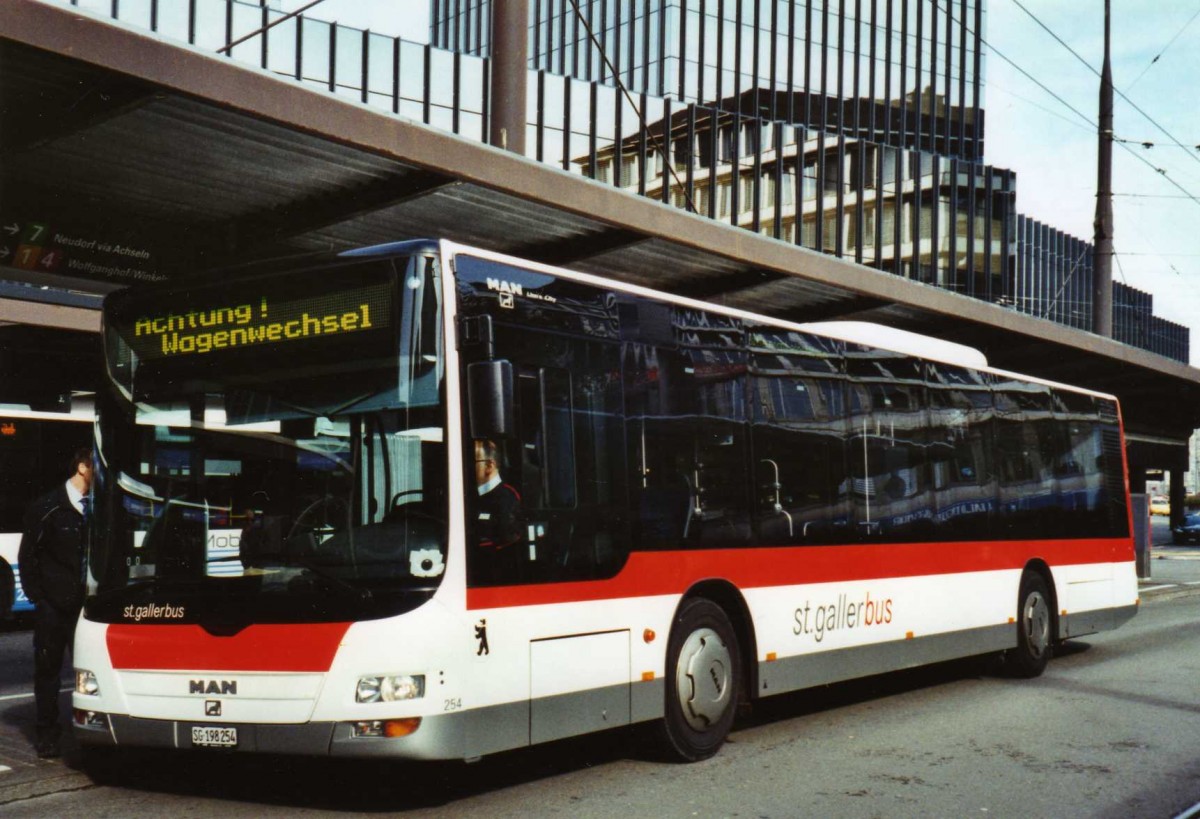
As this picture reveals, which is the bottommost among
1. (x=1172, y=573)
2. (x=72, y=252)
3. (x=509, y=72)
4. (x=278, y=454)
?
(x=1172, y=573)

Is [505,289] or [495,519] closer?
[495,519]

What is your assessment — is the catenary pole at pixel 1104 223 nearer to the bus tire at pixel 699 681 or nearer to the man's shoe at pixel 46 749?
the bus tire at pixel 699 681

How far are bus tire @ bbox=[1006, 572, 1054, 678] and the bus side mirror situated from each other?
7.42 meters

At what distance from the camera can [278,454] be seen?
6.68 m

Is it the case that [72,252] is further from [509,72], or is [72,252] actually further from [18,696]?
[509,72]

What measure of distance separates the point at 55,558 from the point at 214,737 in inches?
76.7

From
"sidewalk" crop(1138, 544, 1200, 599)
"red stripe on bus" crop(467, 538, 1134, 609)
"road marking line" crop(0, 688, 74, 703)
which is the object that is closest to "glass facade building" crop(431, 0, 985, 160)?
"sidewalk" crop(1138, 544, 1200, 599)

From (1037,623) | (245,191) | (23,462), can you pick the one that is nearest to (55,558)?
(245,191)

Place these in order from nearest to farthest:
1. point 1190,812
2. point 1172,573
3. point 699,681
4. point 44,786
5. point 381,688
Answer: point 381,688
point 1190,812
point 44,786
point 699,681
point 1172,573

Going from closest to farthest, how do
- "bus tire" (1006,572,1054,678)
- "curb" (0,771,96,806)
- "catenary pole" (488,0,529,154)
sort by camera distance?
"curb" (0,771,96,806), "bus tire" (1006,572,1054,678), "catenary pole" (488,0,529,154)

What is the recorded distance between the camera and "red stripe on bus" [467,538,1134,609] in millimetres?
7246

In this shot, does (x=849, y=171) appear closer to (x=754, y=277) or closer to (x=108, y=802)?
(x=754, y=277)

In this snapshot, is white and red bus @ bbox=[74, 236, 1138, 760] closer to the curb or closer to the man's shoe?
the curb

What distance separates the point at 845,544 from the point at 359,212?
492 cm
